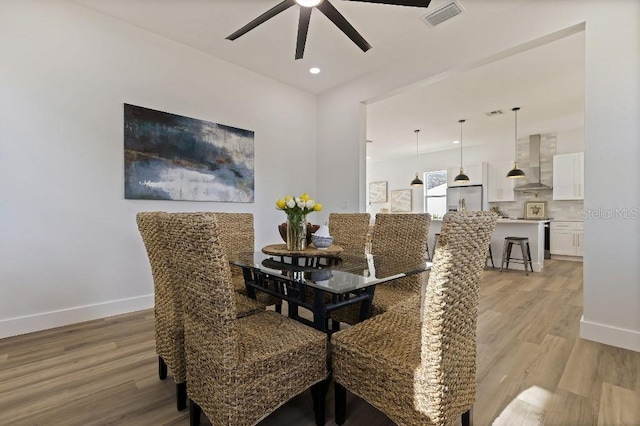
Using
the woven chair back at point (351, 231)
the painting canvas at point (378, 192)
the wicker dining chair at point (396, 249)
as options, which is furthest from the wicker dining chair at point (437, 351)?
the painting canvas at point (378, 192)

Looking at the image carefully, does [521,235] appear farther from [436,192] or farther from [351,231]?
[351,231]

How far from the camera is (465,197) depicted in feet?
25.4

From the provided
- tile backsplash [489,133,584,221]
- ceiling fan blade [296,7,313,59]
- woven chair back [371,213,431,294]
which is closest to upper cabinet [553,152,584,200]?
tile backsplash [489,133,584,221]

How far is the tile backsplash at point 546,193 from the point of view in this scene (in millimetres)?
6402

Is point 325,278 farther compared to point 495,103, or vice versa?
point 495,103

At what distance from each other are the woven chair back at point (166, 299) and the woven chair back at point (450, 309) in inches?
43.9

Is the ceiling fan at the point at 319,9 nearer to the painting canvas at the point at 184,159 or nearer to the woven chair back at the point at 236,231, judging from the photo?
the painting canvas at the point at 184,159

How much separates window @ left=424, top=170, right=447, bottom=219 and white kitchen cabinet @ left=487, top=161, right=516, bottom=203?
118 cm

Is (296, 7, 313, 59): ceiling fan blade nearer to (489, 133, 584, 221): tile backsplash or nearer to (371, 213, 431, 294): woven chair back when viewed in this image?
(371, 213, 431, 294): woven chair back

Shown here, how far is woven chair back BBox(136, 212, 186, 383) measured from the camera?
56.2 inches

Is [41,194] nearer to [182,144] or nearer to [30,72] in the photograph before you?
[30,72]

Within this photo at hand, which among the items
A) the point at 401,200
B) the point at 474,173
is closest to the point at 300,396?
the point at 474,173

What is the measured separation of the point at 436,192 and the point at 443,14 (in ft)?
20.8

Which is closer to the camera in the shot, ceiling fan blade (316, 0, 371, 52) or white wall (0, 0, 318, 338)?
ceiling fan blade (316, 0, 371, 52)
